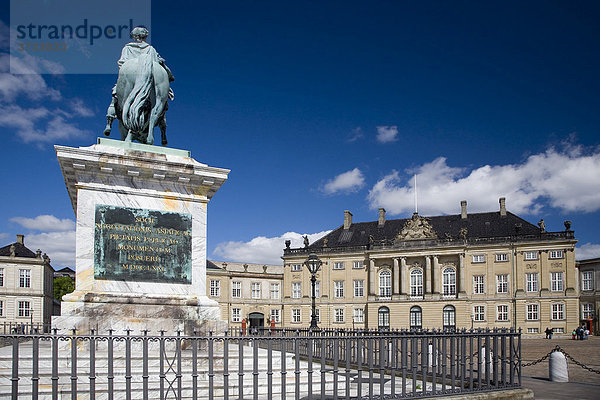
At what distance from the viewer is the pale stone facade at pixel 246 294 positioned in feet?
229

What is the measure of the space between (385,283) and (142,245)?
5771 centimetres

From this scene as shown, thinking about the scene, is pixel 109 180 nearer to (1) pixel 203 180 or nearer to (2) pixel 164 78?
(1) pixel 203 180

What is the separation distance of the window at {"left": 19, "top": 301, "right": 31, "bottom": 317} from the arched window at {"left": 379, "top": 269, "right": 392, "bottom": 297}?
39.2 metres

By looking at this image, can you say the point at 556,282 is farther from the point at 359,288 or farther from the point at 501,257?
the point at 359,288

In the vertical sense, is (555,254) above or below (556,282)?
above

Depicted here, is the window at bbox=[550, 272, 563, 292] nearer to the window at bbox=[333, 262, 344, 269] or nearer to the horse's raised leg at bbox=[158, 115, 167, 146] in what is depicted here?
the window at bbox=[333, 262, 344, 269]

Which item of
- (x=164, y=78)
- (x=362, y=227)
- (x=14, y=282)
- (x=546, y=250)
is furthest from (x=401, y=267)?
(x=164, y=78)

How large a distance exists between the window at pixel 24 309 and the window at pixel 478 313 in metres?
48.4

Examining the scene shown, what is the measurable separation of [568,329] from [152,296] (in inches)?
2182

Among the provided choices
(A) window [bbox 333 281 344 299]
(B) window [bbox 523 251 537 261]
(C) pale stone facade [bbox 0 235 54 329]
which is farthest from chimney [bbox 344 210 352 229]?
(C) pale stone facade [bbox 0 235 54 329]

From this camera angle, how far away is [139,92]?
39.3 ft

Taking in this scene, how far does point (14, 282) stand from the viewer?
204ft

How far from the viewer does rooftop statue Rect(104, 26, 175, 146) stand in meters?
12.0

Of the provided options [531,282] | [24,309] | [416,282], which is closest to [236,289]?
[416,282]
